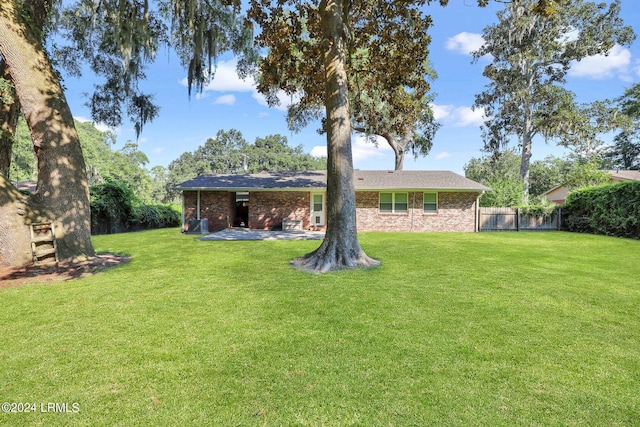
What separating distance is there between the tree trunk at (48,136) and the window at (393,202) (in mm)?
12616

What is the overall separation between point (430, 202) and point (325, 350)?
14.3 m

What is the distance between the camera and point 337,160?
7.34 meters

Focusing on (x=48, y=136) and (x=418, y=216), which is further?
(x=418, y=216)

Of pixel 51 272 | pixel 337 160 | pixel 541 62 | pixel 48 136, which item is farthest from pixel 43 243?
pixel 541 62

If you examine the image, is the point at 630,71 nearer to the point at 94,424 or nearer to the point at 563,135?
the point at 563,135

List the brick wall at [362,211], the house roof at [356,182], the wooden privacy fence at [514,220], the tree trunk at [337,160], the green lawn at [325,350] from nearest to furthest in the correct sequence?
the green lawn at [325,350], the tree trunk at [337,160], the house roof at [356,182], the brick wall at [362,211], the wooden privacy fence at [514,220]

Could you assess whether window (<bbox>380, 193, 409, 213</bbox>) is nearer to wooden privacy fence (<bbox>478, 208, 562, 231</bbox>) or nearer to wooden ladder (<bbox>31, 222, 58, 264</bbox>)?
A: wooden privacy fence (<bbox>478, 208, 562, 231</bbox>)

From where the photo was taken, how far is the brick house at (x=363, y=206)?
15.5m

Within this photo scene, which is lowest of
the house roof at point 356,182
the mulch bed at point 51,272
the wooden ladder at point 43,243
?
the mulch bed at point 51,272

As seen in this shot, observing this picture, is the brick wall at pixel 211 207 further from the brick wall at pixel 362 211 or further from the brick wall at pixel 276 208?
the brick wall at pixel 276 208

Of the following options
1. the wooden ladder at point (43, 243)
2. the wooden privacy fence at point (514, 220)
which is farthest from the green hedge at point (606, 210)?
the wooden ladder at point (43, 243)

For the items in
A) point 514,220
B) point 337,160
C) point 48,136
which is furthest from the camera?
point 514,220

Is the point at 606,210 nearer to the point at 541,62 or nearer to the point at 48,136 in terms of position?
the point at 541,62

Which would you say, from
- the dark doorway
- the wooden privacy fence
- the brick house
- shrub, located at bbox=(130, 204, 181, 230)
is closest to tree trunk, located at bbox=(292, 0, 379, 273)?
the brick house
